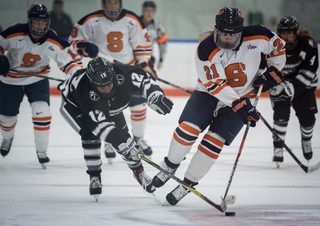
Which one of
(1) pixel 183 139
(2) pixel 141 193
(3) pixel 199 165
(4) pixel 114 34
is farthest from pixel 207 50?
(4) pixel 114 34

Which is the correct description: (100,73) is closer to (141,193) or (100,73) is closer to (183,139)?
(183,139)

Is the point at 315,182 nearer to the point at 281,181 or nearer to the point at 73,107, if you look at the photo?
the point at 281,181

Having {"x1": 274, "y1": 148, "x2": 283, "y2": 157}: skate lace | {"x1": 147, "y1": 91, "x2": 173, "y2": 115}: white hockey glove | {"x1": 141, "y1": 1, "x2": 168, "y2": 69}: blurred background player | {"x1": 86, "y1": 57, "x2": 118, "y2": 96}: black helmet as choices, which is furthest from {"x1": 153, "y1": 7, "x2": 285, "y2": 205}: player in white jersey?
{"x1": 141, "y1": 1, "x2": 168, "y2": 69}: blurred background player

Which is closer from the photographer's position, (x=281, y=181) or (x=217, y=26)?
(x=217, y=26)

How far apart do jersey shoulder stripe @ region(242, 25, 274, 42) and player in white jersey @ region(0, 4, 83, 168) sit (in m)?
1.54

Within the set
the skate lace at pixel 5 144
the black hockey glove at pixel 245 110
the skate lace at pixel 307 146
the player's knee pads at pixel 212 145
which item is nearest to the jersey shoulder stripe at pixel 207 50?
the black hockey glove at pixel 245 110

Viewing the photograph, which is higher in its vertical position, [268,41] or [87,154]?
[268,41]

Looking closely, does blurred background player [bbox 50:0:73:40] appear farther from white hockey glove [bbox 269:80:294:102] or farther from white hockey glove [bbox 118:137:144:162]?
white hockey glove [bbox 118:137:144:162]

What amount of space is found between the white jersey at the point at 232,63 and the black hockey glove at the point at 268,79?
1.6 inches

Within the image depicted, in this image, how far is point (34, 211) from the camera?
8.19 feet

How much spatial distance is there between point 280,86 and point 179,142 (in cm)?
121

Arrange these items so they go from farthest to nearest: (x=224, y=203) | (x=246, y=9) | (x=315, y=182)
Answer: (x=246, y=9) → (x=315, y=182) → (x=224, y=203)

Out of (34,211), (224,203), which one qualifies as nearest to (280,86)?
(224,203)

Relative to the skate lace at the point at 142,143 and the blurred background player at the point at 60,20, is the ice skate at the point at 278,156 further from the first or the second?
the blurred background player at the point at 60,20
